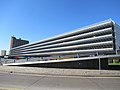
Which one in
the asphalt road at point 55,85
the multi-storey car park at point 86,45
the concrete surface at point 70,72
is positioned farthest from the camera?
the multi-storey car park at point 86,45

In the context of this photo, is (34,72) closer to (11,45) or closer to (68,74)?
(68,74)

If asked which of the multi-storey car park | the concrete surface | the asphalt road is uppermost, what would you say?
the multi-storey car park

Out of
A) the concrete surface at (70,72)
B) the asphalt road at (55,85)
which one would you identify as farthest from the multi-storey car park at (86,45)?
the asphalt road at (55,85)

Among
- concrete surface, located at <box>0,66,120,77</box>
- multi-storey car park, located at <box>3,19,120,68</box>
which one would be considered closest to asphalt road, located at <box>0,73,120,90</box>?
concrete surface, located at <box>0,66,120,77</box>

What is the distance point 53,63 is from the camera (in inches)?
1374

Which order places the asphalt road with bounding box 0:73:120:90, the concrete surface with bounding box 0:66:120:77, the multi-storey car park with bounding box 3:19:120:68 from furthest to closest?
the multi-storey car park with bounding box 3:19:120:68 < the concrete surface with bounding box 0:66:120:77 < the asphalt road with bounding box 0:73:120:90

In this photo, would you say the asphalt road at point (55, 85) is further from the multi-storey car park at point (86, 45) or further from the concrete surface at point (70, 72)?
the multi-storey car park at point (86, 45)

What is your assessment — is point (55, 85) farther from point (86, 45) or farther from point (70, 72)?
point (86, 45)

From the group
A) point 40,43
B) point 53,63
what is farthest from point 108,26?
point 40,43

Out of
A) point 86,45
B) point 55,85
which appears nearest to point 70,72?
point 55,85

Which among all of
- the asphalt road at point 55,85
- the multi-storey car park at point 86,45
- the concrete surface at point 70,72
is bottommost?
the asphalt road at point 55,85

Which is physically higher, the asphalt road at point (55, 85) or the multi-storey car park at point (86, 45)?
the multi-storey car park at point (86, 45)

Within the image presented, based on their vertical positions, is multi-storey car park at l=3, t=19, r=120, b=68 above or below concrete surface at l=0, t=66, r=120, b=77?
above

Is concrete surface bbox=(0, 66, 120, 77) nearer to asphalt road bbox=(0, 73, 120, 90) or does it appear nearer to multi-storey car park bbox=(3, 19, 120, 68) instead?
asphalt road bbox=(0, 73, 120, 90)
